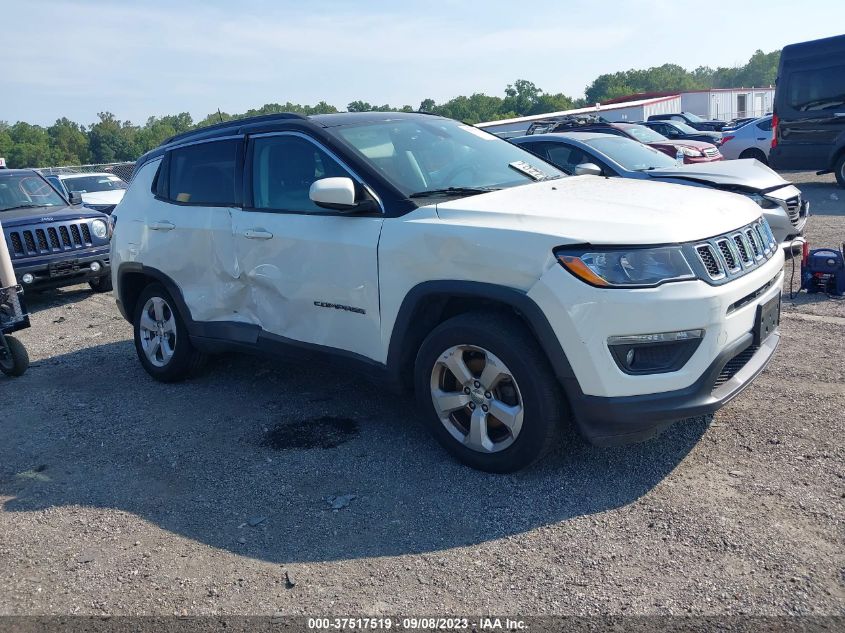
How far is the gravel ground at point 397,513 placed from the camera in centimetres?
309

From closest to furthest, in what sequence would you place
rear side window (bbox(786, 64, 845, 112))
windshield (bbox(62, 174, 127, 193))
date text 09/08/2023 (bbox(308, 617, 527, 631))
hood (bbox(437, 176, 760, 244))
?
date text 09/08/2023 (bbox(308, 617, 527, 631)), hood (bbox(437, 176, 760, 244)), rear side window (bbox(786, 64, 845, 112)), windshield (bbox(62, 174, 127, 193))

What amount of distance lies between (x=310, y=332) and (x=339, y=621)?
207 cm

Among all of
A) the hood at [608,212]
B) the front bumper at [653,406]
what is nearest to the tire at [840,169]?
the hood at [608,212]

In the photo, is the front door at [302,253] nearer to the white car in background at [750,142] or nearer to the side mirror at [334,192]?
the side mirror at [334,192]

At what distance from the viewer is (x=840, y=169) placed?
1507cm

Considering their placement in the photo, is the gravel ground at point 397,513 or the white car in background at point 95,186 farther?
the white car in background at point 95,186

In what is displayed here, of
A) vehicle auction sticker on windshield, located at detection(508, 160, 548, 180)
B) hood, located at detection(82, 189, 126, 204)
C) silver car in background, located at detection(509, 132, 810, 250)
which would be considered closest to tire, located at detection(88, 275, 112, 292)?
silver car in background, located at detection(509, 132, 810, 250)

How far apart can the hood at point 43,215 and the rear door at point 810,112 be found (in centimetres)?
1253

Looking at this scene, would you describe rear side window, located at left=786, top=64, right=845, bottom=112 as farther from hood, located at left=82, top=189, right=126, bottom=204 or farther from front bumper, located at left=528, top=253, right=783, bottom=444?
hood, located at left=82, top=189, right=126, bottom=204

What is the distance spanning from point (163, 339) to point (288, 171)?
6.31 feet

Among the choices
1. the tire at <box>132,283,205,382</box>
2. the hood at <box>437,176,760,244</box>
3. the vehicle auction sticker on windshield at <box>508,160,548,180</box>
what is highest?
the vehicle auction sticker on windshield at <box>508,160,548,180</box>

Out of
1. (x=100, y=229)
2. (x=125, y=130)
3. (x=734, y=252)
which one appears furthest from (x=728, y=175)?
(x=125, y=130)

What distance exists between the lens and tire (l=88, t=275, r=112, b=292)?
412 inches

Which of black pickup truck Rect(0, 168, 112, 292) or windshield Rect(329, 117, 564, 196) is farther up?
windshield Rect(329, 117, 564, 196)
